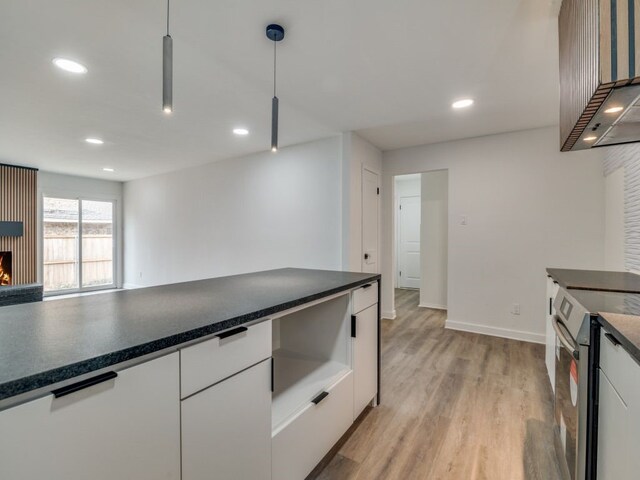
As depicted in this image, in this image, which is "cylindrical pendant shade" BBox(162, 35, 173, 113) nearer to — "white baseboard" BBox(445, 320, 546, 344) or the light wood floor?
the light wood floor

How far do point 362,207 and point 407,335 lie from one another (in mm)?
1676

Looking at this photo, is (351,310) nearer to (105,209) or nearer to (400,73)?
(400,73)

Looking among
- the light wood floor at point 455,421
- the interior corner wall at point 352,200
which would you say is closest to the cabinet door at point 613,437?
the light wood floor at point 455,421

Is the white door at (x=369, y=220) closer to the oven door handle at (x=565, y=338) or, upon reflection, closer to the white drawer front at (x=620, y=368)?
the oven door handle at (x=565, y=338)

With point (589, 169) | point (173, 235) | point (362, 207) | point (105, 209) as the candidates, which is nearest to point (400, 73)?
point (362, 207)

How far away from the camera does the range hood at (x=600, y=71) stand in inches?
39.0

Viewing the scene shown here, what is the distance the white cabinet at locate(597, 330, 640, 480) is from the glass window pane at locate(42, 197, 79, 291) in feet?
26.6

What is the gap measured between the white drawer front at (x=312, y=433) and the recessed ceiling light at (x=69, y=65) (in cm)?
279

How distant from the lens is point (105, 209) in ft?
22.6

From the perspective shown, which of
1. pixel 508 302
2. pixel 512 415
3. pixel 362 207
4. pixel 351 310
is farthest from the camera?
pixel 362 207

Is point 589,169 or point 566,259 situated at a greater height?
point 589,169

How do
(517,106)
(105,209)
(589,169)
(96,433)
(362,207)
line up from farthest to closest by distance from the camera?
(105,209)
(362,207)
(589,169)
(517,106)
(96,433)

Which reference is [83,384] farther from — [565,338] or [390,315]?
[390,315]

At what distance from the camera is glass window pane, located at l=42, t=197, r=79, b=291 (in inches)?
239
